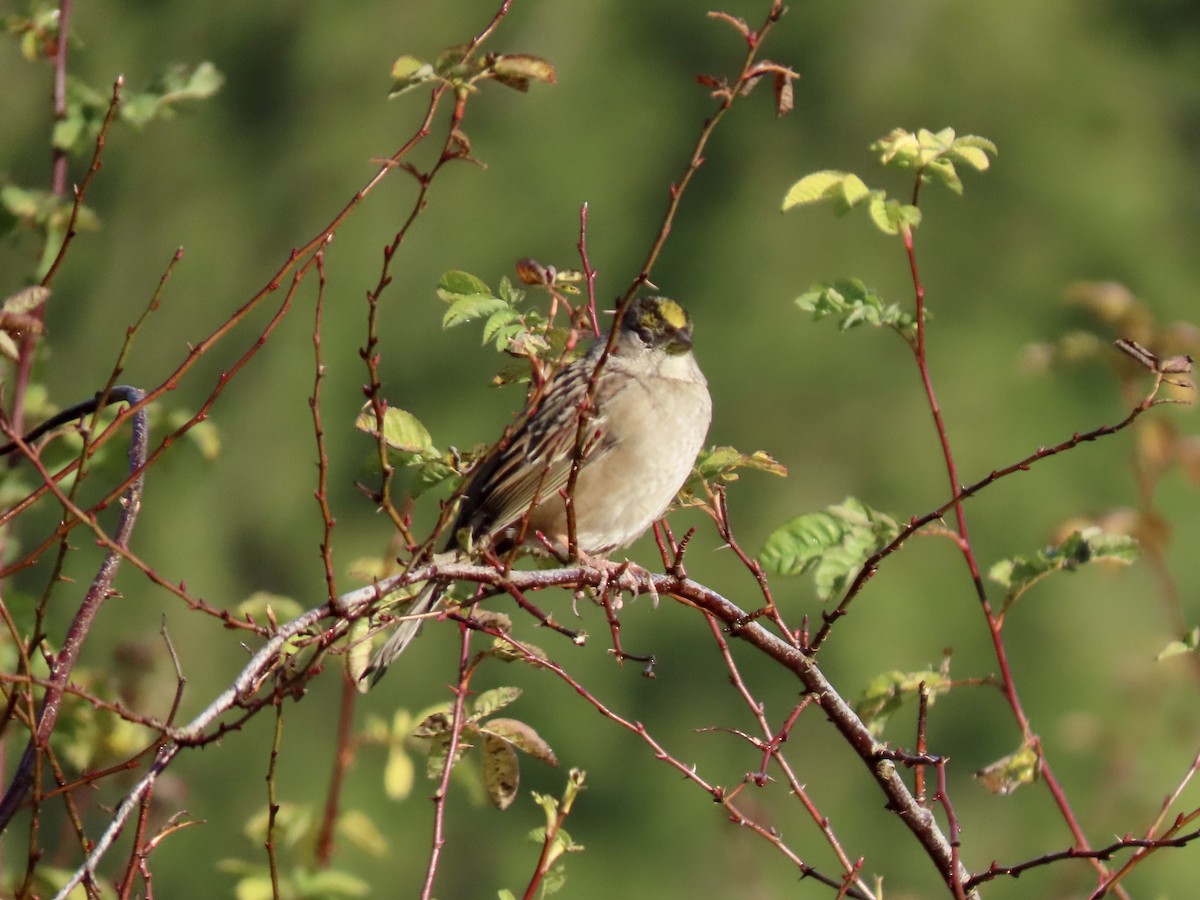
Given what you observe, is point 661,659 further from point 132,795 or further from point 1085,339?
point 132,795

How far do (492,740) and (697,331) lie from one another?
5865mm

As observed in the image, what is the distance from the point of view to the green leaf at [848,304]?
244cm

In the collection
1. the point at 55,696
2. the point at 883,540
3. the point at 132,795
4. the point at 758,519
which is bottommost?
the point at 132,795

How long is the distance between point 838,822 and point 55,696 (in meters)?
5.28

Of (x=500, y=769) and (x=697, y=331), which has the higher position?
(x=697, y=331)

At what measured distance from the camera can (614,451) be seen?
3352 mm

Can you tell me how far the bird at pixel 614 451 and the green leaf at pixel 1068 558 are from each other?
802 mm

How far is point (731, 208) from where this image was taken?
8781 mm

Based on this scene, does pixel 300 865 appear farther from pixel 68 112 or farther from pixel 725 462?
pixel 68 112

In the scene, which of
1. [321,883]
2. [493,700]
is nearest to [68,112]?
[321,883]

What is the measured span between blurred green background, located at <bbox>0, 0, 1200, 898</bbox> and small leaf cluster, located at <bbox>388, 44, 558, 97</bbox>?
4.02 m

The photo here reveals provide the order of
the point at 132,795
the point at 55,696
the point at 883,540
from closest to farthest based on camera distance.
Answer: the point at 132,795
the point at 55,696
the point at 883,540

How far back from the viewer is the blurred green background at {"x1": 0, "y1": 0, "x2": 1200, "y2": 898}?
6.84m

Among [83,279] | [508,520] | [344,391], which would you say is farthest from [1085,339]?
A: [83,279]
